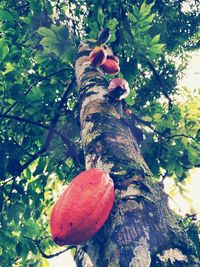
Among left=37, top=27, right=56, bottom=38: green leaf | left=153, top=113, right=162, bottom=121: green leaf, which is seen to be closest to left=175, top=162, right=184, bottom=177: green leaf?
left=153, top=113, right=162, bottom=121: green leaf

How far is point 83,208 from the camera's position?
57.4 inches

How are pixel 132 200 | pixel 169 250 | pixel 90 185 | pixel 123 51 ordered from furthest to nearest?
pixel 123 51
pixel 90 185
pixel 132 200
pixel 169 250

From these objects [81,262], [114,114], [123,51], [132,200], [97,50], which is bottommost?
[81,262]

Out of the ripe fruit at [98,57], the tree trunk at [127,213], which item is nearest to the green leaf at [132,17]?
the ripe fruit at [98,57]

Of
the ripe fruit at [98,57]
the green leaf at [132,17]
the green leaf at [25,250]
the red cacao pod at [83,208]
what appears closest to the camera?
the red cacao pod at [83,208]

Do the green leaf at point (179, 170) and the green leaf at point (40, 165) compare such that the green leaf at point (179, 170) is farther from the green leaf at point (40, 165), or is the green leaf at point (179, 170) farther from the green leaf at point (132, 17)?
the green leaf at point (132, 17)

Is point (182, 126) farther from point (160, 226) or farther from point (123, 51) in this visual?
point (160, 226)

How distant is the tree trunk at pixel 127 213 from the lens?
3.94 feet

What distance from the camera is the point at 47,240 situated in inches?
149

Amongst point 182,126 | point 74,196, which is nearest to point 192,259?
point 74,196

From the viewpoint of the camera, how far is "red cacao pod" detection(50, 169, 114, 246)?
1389mm

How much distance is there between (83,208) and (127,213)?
0.21m

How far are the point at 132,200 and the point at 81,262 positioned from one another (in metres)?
0.58

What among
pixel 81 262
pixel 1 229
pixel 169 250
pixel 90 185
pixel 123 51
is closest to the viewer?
pixel 169 250
